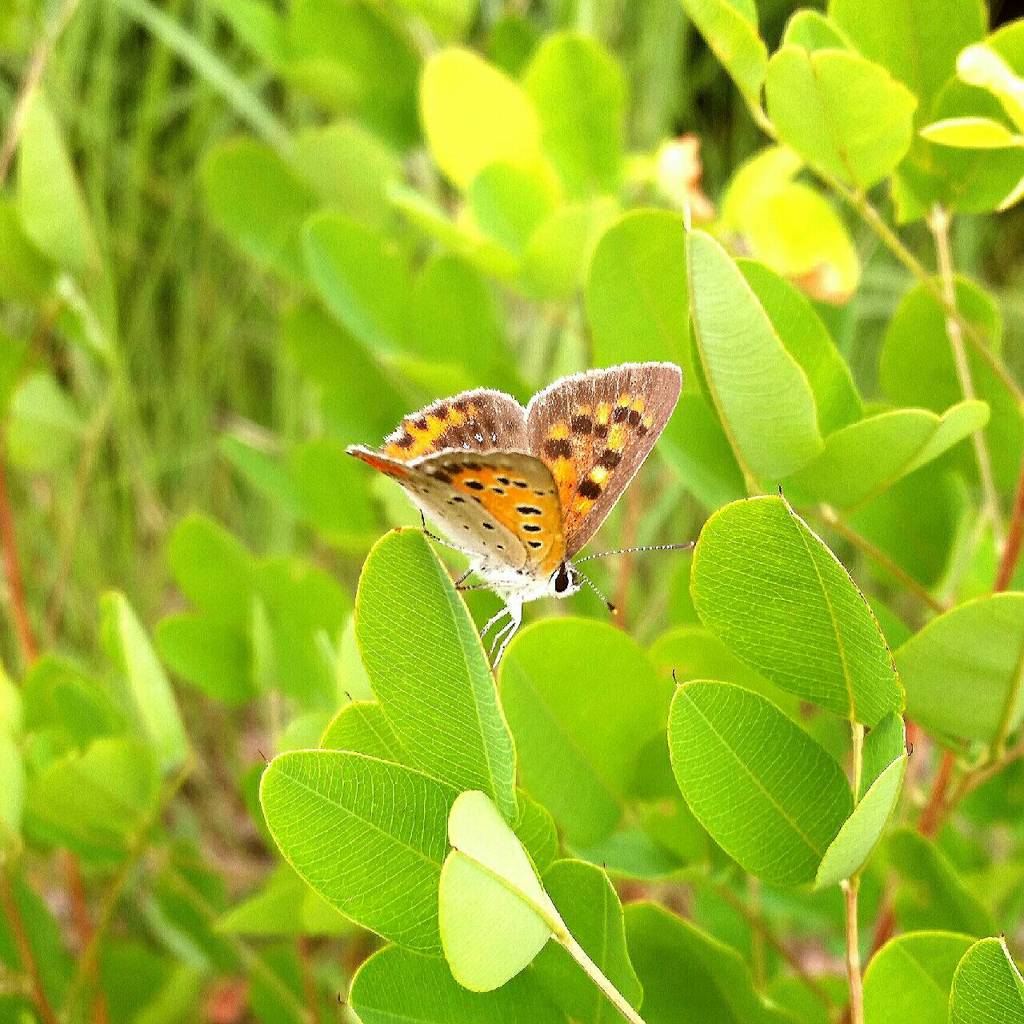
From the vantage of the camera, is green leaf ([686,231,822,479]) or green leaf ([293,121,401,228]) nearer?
green leaf ([686,231,822,479])

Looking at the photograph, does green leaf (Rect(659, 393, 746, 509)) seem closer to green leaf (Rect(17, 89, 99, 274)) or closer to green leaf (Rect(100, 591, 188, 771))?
green leaf (Rect(100, 591, 188, 771))

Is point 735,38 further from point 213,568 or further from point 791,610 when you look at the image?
point 213,568

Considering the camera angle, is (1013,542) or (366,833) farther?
(1013,542)

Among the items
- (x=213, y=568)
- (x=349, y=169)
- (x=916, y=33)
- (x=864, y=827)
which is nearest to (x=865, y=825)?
(x=864, y=827)

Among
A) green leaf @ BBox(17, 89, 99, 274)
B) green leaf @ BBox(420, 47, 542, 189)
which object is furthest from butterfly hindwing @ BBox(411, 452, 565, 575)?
green leaf @ BBox(17, 89, 99, 274)

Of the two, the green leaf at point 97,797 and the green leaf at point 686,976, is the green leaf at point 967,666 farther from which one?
the green leaf at point 97,797

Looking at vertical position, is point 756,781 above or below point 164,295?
below

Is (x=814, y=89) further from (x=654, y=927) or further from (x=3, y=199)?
(x=3, y=199)
